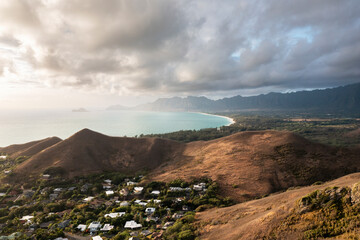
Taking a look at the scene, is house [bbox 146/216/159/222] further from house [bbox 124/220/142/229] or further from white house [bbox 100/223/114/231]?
white house [bbox 100/223/114/231]

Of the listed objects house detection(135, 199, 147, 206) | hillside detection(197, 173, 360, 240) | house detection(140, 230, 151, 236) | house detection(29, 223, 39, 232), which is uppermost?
hillside detection(197, 173, 360, 240)

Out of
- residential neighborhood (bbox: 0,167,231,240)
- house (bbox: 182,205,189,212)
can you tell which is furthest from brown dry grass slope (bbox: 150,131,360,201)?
house (bbox: 182,205,189,212)

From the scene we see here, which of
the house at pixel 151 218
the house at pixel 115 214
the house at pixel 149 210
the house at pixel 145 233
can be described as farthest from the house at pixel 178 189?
the house at pixel 145 233

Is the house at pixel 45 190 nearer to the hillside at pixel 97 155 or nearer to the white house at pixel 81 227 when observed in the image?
the hillside at pixel 97 155

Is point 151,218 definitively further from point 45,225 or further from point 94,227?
point 45,225

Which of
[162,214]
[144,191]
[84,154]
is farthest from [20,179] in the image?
[162,214]

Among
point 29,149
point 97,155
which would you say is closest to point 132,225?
point 97,155

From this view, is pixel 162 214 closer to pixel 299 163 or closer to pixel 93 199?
pixel 93 199
